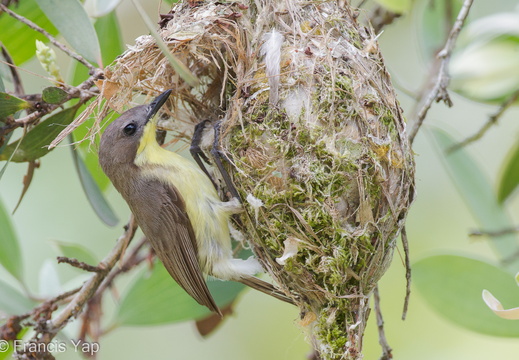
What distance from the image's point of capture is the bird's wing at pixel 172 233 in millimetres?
3422

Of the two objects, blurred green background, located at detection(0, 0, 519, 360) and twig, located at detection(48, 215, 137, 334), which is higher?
twig, located at detection(48, 215, 137, 334)

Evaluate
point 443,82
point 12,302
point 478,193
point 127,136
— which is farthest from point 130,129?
point 478,193

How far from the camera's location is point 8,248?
3.75 metres

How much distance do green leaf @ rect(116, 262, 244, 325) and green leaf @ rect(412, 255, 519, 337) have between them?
1.05 meters

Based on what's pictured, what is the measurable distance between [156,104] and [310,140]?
870mm

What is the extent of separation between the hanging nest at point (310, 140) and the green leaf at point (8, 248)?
1049 mm

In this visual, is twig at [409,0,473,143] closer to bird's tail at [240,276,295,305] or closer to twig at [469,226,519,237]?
twig at [469,226,519,237]

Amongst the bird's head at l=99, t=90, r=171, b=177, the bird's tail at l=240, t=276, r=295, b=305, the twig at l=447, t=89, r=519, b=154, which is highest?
the bird's head at l=99, t=90, r=171, b=177

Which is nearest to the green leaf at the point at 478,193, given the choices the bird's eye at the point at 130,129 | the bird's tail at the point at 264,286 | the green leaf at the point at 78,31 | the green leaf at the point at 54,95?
the bird's tail at the point at 264,286

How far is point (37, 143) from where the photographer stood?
317 cm

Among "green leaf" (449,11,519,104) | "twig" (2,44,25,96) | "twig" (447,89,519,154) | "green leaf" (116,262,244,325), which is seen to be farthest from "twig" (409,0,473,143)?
"twig" (2,44,25,96)

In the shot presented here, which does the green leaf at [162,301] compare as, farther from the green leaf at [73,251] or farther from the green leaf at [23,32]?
the green leaf at [23,32]

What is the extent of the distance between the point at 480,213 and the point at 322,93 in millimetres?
1452

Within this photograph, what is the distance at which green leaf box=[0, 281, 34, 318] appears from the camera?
3.51 m
